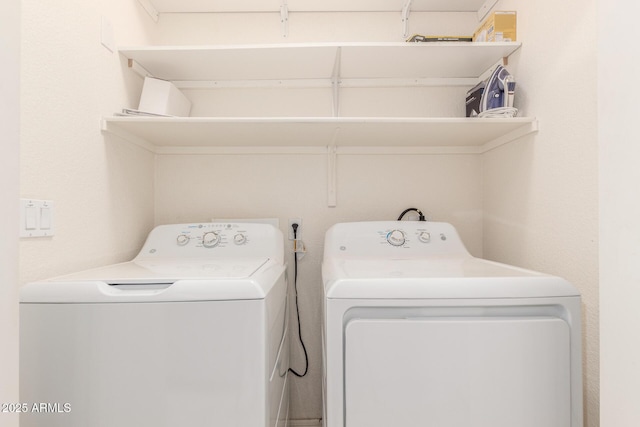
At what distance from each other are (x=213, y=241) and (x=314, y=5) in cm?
135

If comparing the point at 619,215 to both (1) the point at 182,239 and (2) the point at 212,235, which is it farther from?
(1) the point at 182,239

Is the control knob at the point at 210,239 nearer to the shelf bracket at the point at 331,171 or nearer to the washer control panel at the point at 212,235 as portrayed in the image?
the washer control panel at the point at 212,235

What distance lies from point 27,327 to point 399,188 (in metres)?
1.57

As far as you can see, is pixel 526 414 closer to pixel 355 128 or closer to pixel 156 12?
pixel 355 128

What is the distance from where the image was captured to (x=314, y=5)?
1.73 meters

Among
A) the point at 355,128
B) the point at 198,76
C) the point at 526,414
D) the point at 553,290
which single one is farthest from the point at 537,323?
the point at 198,76

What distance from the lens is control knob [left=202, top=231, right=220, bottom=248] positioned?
1.45 m

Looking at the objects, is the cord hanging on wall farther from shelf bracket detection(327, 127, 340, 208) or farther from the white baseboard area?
the white baseboard area

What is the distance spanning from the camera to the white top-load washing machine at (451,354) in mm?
841

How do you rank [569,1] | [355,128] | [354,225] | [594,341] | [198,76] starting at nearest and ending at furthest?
[594,341], [569,1], [355,128], [354,225], [198,76]

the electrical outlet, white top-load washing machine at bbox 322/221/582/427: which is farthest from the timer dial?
white top-load washing machine at bbox 322/221/582/427

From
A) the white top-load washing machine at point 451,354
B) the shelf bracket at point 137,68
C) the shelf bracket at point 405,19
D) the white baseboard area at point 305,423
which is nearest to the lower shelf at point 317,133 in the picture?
the shelf bracket at point 137,68

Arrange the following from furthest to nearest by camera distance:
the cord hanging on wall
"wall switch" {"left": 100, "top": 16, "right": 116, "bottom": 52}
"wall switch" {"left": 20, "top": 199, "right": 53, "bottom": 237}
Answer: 1. the cord hanging on wall
2. "wall switch" {"left": 100, "top": 16, "right": 116, "bottom": 52}
3. "wall switch" {"left": 20, "top": 199, "right": 53, "bottom": 237}

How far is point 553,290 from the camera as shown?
34.0 inches
